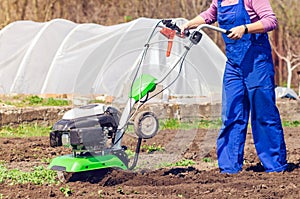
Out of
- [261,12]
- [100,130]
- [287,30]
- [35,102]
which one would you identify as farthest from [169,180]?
[287,30]

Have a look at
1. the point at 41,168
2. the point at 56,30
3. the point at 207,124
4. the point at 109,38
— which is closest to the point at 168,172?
the point at 41,168

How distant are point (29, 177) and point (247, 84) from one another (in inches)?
71.3

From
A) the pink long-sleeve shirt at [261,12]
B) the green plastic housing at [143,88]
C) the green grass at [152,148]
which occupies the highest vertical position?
the pink long-sleeve shirt at [261,12]

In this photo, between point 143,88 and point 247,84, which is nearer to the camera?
point 143,88

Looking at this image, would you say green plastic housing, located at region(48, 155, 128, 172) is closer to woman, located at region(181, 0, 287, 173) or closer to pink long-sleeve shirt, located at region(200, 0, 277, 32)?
woman, located at region(181, 0, 287, 173)

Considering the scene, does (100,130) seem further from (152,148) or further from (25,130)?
(25,130)

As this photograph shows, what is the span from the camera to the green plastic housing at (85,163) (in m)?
4.46

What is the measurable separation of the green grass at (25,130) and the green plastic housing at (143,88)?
3631mm

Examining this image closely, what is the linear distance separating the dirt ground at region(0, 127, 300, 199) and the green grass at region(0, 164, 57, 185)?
0.46 ft

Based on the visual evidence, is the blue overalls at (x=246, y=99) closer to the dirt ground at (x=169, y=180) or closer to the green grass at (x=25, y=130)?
the dirt ground at (x=169, y=180)

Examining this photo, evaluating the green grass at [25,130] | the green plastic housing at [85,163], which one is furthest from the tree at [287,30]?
the green plastic housing at [85,163]

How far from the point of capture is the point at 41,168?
18.3 feet

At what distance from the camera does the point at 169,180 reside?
4.86m

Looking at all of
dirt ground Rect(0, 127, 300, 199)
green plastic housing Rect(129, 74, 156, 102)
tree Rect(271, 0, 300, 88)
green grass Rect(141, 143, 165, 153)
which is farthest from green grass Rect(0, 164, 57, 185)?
tree Rect(271, 0, 300, 88)
